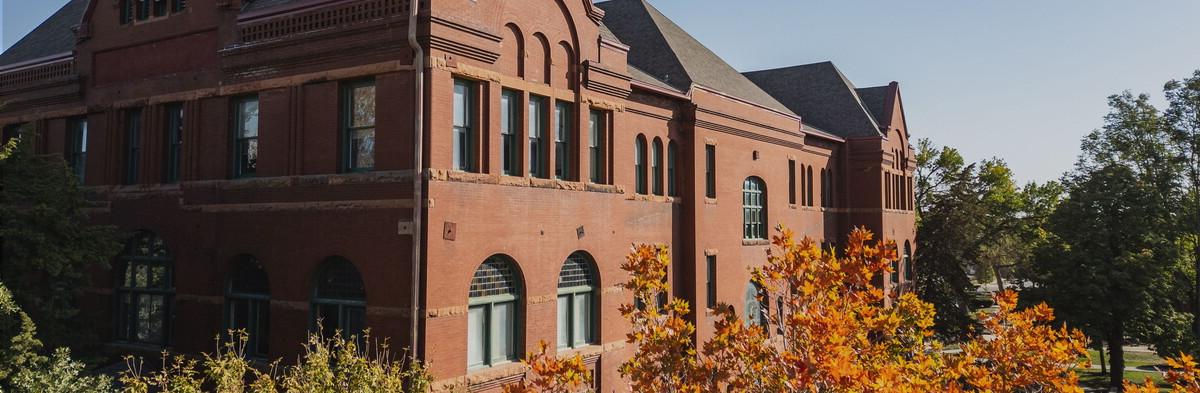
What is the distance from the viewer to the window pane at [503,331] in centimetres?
1686

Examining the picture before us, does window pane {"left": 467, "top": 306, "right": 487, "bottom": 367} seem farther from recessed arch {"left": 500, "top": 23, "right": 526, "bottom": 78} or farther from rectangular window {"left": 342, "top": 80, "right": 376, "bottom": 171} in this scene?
recessed arch {"left": 500, "top": 23, "right": 526, "bottom": 78}

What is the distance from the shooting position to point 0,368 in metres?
12.9

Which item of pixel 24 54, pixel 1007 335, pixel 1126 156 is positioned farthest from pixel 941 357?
pixel 1126 156

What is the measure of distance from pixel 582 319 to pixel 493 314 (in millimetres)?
3434

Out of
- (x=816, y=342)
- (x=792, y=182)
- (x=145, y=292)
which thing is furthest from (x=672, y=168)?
(x=816, y=342)

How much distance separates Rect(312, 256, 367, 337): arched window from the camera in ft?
52.5

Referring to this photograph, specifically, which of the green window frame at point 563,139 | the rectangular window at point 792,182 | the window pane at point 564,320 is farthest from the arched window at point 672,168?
the rectangular window at point 792,182

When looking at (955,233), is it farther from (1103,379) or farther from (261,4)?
(261,4)

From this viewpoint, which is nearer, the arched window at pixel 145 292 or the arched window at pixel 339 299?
the arched window at pixel 339 299

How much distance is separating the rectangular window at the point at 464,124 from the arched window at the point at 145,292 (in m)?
8.24

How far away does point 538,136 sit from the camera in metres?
18.4

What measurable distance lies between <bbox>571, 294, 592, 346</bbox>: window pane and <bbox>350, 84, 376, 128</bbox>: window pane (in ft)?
21.2

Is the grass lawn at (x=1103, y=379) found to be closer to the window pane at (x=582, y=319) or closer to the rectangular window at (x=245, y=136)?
the window pane at (x=582, y=319)

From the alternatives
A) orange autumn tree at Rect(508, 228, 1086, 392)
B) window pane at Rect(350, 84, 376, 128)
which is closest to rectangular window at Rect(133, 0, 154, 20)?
window pane at Rect(350, 84, 376, 128)
